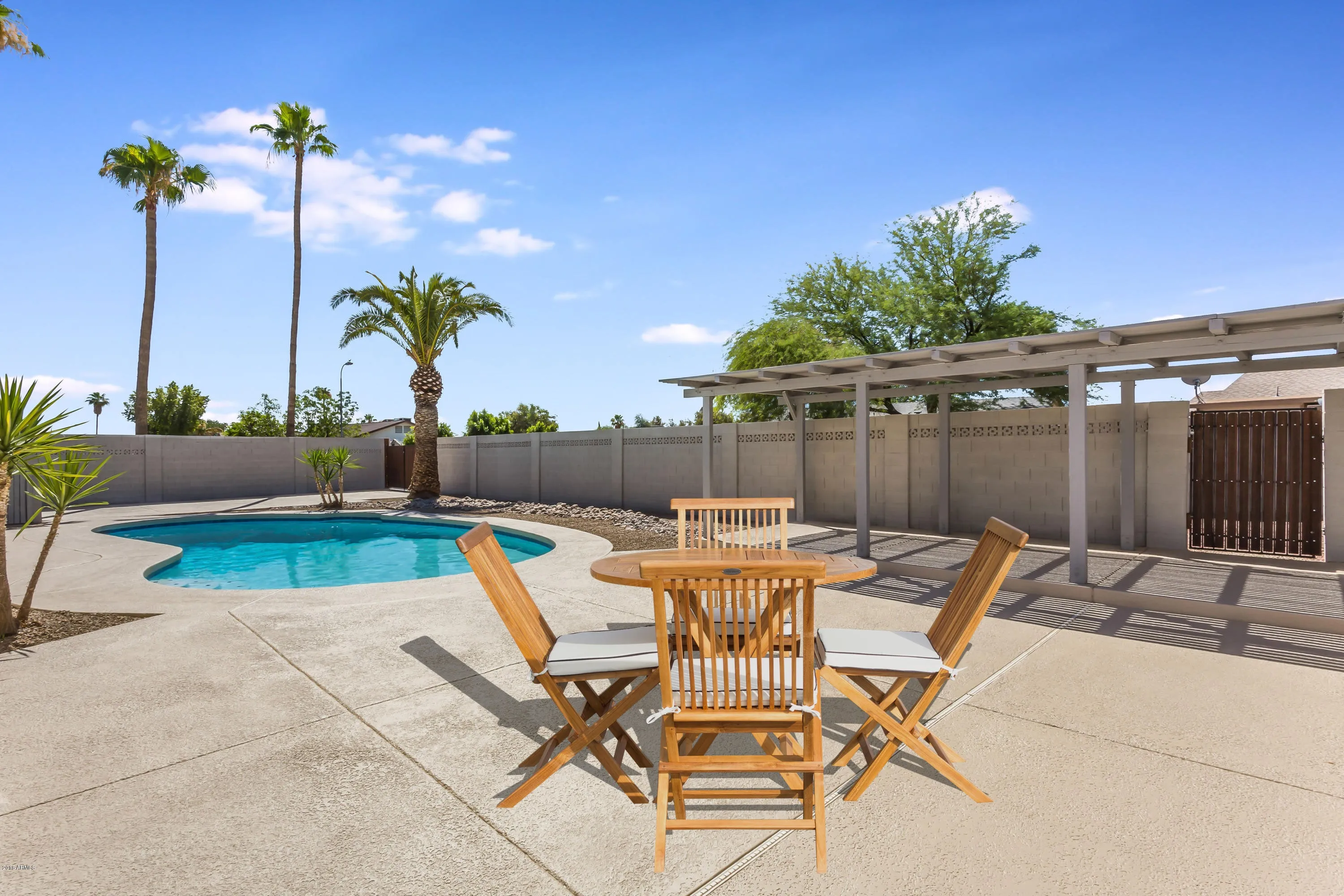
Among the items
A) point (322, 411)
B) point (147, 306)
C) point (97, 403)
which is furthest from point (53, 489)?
point (97, 403)

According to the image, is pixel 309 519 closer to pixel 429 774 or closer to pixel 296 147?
pixel 429 774

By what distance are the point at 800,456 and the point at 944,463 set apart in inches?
103

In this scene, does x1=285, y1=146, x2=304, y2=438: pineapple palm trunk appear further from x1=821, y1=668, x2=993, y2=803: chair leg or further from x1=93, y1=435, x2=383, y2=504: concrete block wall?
x1=821, y1=668, x2=993, y2=803: chair leg

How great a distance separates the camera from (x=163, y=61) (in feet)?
35.4

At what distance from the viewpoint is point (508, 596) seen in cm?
268

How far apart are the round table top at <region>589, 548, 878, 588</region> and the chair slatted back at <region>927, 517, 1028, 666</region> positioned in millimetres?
403

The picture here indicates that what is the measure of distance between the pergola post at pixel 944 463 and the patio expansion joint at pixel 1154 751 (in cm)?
719

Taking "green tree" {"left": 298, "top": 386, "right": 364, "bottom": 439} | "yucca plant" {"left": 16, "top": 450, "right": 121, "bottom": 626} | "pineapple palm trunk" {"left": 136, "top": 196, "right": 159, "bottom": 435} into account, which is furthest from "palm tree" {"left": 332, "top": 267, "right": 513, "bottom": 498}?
"green tree" {"left": 298, "top": 386, "right": 364, "bottom": 439}

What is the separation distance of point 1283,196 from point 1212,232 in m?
1.23

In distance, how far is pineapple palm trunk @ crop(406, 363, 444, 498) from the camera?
1723 centimetres

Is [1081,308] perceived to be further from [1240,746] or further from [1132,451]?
[1240,746]

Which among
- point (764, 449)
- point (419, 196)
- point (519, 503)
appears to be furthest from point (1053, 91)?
point (419, 196)

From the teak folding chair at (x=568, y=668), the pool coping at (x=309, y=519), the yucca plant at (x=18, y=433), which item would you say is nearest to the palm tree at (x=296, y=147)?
the pool coping at (x=309, y=519)

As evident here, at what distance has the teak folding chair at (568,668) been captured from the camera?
2551 millimetres
